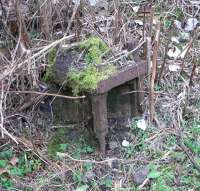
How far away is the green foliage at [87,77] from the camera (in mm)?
3211

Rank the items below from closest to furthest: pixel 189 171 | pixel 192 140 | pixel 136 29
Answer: pixel 189 171, pixel 192 140, pixel 136 29

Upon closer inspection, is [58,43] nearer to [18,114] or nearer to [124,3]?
[18,114]

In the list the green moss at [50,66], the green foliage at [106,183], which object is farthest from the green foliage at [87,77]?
the green foliage at [106,183]

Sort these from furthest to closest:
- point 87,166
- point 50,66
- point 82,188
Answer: point 50,66 → point 87,166 → point 82,188

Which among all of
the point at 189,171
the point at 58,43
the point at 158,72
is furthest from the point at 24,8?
the point at 189,171

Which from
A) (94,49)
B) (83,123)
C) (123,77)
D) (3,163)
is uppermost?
(94,49)

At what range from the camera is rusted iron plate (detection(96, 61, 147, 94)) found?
3226mm

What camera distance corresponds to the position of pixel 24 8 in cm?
397

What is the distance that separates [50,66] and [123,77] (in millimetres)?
536

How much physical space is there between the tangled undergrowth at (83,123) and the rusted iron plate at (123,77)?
0.19ft

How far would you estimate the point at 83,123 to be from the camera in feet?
11.6

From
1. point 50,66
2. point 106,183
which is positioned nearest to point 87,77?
point 50,66

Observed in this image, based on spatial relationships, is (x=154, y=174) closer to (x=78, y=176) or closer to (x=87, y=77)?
(x=78, y=176)

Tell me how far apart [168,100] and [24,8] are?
1.40 meters
